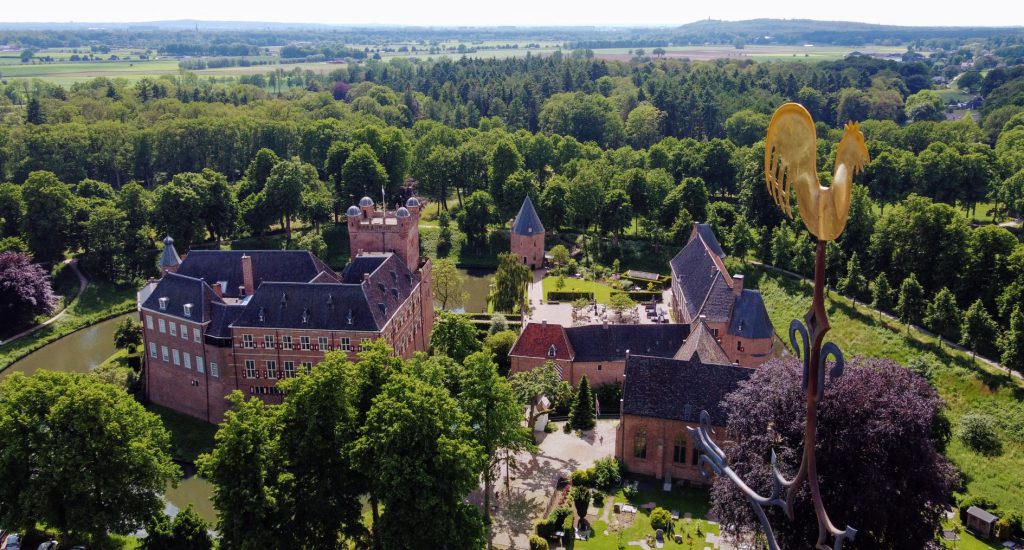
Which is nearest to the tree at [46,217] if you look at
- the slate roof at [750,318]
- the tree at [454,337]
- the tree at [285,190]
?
the tree at [285,190]

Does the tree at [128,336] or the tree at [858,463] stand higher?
the tree at [858,463]

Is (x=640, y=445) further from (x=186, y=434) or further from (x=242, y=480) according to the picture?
(x=186, y=434)

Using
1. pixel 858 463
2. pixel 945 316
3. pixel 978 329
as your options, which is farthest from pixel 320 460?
pixel 945 316

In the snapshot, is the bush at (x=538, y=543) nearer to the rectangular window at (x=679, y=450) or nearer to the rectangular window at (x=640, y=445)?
Result: the rectangular window at (x=640, y=445)

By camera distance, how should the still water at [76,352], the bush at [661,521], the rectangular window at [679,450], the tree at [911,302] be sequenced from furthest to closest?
the still water at [76,352] < the tree at [911,302] < the rectangular window at [679,450] < the bush at [661,521]

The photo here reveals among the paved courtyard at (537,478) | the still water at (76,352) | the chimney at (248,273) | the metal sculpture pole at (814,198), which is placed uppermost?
the metal sculpture pole at (814,198)

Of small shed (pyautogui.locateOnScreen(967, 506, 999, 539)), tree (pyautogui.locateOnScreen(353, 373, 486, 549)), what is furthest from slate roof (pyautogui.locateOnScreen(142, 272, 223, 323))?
small shed (pyautogui.locateOnScreen(967, 506, 999, 539))

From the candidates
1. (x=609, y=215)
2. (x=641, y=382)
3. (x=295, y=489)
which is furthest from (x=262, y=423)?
(x=609, y=215)
